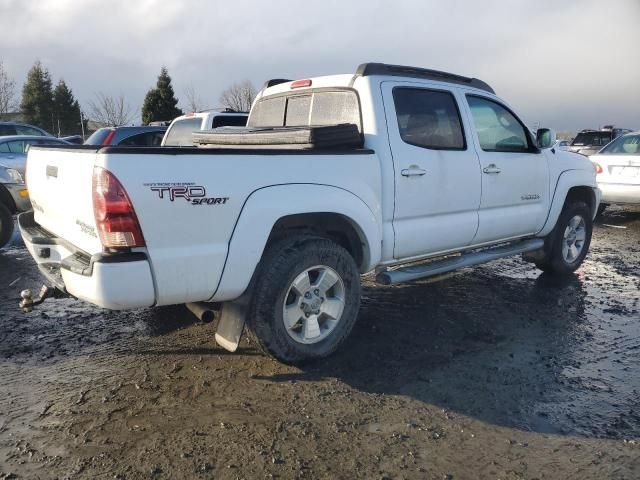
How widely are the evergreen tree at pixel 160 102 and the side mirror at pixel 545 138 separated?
3547 cm

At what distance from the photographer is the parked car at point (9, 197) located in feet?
23.7

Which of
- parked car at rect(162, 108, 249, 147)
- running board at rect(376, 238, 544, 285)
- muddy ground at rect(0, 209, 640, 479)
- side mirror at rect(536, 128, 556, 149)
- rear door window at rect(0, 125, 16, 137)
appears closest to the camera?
muddy ground at rect(0, 209, 640, 479)

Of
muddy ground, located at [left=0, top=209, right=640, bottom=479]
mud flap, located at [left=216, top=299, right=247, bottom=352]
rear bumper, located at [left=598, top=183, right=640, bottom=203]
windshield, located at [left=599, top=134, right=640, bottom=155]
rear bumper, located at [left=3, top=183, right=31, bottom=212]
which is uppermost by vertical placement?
windshield, located at [left=599, top=134, right=640, bottom=155]

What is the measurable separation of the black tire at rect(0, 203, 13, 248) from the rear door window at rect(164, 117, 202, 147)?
113 inches

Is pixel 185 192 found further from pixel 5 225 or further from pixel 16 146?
pixel 16 146

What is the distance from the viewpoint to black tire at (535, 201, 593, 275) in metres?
5.95

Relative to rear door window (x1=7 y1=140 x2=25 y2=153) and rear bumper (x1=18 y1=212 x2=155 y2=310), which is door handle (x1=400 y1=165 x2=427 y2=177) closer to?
rear bumper (x1=18 y1=212 x2=155 y2=310)

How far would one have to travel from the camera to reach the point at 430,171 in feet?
14.0

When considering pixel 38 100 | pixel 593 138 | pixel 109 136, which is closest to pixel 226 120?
pixel 109 136

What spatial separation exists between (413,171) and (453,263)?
40.0 inches

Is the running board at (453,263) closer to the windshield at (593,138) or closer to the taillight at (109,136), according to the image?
the taillight at (109,136)

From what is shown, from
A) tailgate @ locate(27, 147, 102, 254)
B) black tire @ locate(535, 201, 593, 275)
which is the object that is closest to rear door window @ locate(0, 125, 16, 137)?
tailgate @ locate(27, 147, 102, 254)

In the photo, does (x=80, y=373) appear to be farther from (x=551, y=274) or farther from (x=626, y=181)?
(x=626, y=181)

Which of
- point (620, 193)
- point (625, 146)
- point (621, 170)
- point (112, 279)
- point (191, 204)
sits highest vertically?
point (625, 146)
